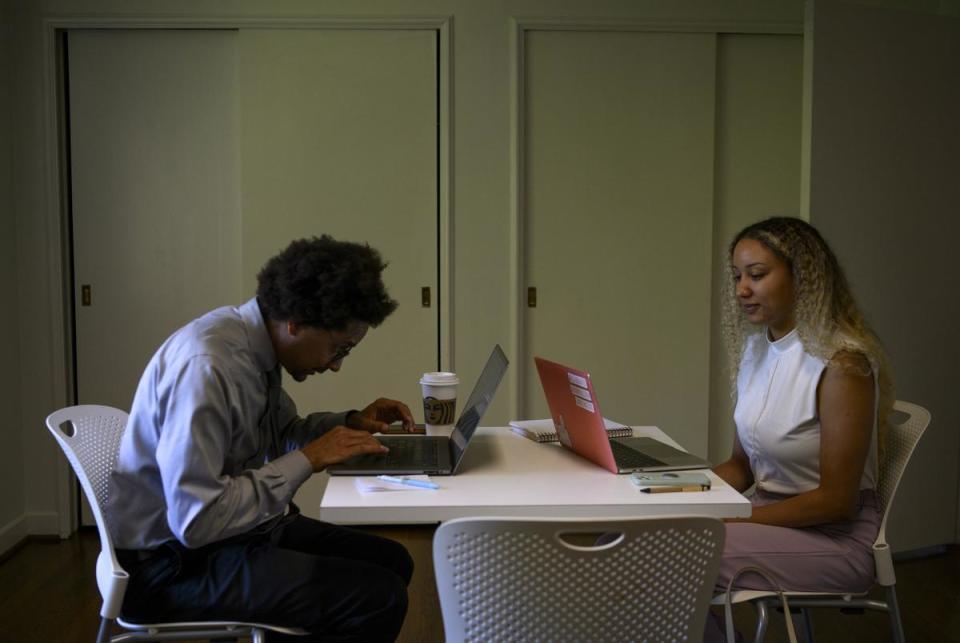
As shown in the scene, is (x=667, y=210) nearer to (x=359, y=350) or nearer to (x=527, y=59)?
(x=527, y=59)

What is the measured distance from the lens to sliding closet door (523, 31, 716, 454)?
3496 millimetres

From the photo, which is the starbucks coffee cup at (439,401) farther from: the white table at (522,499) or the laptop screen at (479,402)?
the white table at (522,499)

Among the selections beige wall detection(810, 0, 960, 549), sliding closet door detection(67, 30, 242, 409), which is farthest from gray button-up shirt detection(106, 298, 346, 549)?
beige wall detection(810, 0, 960, 549)

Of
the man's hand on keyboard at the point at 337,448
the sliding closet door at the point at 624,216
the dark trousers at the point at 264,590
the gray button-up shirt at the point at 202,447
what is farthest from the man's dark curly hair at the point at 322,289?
the sliding closet door at the point at 624,216

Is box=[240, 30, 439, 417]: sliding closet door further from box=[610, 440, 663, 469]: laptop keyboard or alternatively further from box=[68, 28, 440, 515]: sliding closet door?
box=[610, 440, 663, 469]: laptop keyboard

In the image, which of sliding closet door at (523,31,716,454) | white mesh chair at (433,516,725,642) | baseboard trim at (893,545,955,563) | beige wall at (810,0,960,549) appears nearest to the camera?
white mesh chair at (433,516,725,642)

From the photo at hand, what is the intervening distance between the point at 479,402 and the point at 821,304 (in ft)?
2.51

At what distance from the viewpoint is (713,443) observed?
3719mm

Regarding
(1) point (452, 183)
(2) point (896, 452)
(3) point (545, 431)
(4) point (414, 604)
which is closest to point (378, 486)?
(3) point (545, 431)

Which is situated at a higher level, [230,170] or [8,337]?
[230,170]

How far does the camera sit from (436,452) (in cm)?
182

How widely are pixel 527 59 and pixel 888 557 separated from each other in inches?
95.6

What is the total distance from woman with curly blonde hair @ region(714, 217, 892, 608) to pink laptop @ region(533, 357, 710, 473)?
195 millimetres

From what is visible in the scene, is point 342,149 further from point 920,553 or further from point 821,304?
point 920,553
